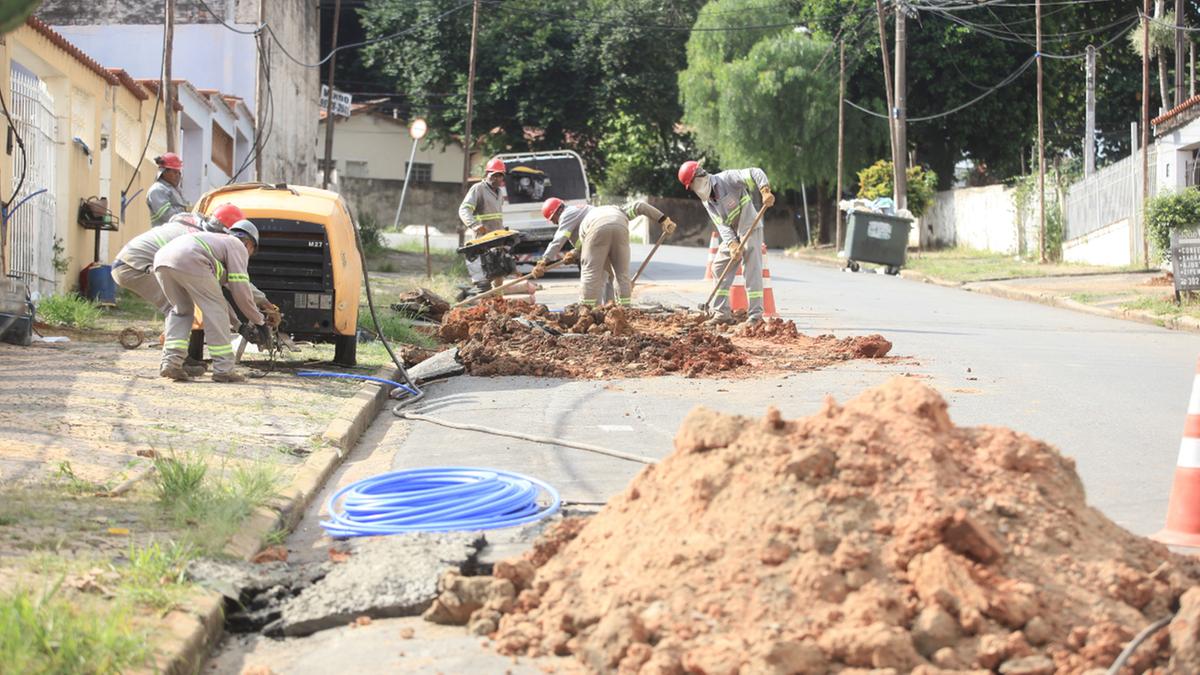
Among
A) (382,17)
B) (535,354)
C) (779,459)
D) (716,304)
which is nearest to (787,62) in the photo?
(382,17)

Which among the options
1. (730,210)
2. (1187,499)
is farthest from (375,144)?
(1187,499)

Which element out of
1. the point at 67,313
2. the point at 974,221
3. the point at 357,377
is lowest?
the point at 357,377

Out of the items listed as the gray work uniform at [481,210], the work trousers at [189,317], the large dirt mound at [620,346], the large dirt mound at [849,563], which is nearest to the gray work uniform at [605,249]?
the large dirt mound at [620,346]

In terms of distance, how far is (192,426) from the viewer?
8.72 metres

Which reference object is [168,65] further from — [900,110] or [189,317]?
[900,110]

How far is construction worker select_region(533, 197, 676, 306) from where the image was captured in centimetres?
1589

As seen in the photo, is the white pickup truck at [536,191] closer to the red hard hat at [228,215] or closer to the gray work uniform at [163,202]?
the gray work uniform at [163,202]

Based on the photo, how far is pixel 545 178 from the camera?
27094 millimetres

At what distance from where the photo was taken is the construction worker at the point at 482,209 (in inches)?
791

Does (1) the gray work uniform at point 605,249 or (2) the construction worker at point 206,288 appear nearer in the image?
(2) the construction worker at point 206,288

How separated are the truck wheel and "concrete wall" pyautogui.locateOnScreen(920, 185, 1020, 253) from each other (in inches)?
1064

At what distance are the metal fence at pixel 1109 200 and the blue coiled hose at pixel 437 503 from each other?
84.0ft

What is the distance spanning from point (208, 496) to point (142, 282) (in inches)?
223

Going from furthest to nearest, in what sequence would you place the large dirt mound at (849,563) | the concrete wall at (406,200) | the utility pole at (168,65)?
the concrete wall at (406,200) → the utility pole at (168,65) → the large dirt mound at (849,563)
